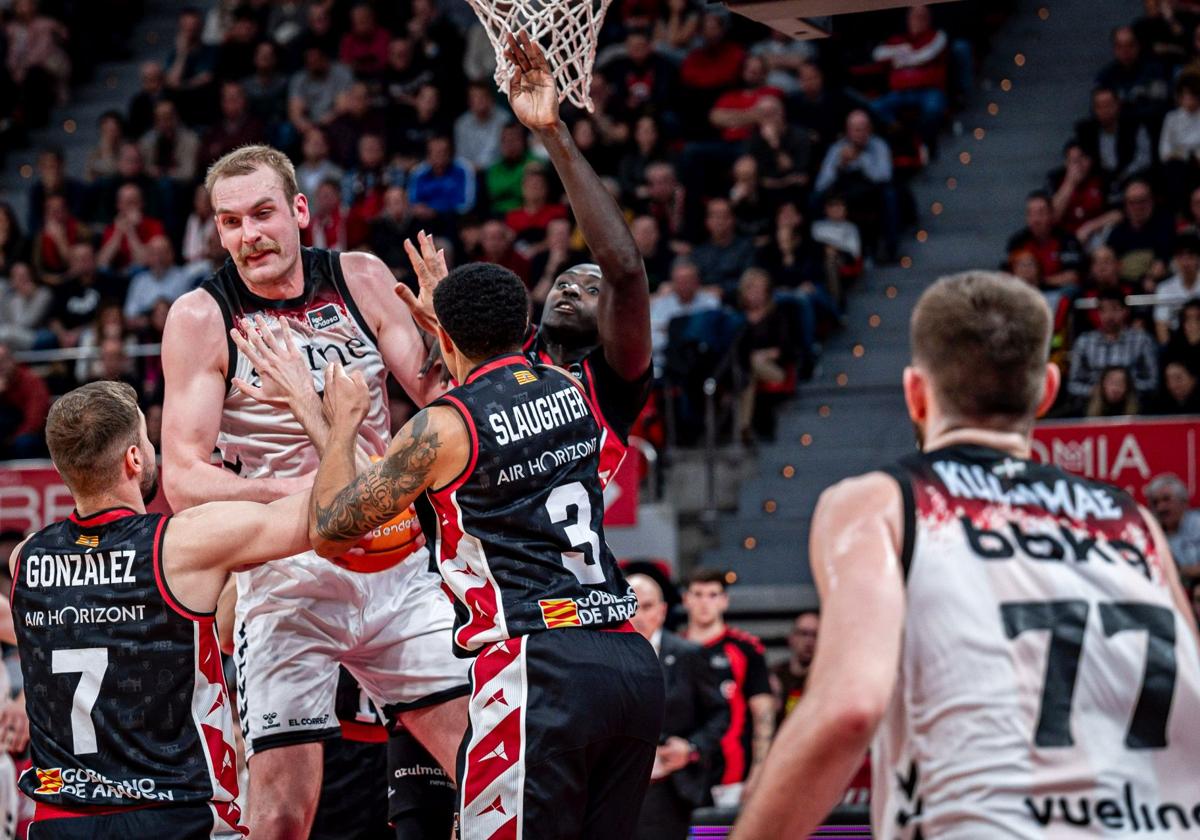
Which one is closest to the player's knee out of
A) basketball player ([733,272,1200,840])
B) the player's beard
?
the player's beard

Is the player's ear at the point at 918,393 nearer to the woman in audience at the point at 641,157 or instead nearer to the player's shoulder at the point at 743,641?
the player's shoulder at the point at 743,641

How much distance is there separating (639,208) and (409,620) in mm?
9420

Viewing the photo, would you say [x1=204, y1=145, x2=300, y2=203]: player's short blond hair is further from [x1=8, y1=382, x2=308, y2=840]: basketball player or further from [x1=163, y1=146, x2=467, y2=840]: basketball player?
[x1=8, y1=382, x2=308, y2=840]: basketball player

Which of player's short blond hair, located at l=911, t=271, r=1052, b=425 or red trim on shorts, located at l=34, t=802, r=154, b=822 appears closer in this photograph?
player's short blond hair, located at l=911, t=271, r=1052, b=425

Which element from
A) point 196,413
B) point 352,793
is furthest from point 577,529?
point 352,793

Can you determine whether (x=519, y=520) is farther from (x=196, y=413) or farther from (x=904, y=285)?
(x=904, y=285)

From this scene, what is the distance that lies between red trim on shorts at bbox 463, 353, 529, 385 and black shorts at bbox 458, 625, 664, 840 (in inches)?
31.5

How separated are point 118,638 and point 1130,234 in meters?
10.5

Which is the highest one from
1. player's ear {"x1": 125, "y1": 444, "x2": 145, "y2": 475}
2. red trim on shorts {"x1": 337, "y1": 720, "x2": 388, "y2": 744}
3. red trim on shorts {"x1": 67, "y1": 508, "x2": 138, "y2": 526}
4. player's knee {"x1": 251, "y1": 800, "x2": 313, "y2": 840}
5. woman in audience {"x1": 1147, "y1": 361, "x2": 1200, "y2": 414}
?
player's ear {"x1": 125, "y1": 444, "x2": 145, "y2": 475}

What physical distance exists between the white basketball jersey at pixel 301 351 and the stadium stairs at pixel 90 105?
1422 centimetres

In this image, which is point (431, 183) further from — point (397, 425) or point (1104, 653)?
point (1104, 653)

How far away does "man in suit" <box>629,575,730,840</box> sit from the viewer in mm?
8836

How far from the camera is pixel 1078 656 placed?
120 inches

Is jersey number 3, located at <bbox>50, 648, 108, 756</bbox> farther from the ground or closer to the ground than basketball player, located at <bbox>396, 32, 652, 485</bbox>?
closer to the ground
